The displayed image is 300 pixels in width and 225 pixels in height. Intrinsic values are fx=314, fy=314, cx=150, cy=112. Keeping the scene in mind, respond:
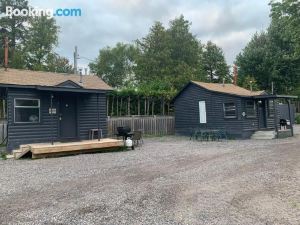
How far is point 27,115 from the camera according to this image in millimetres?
13398

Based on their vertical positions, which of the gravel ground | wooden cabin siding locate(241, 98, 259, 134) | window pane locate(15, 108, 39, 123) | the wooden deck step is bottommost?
the gravel ground

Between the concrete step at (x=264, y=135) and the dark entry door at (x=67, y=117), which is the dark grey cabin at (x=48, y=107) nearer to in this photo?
the dark entry door at (x=67, y=117)

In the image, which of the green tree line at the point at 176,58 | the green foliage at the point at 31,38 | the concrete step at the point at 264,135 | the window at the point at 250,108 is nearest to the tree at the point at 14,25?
the green foliage at the point at 31,38

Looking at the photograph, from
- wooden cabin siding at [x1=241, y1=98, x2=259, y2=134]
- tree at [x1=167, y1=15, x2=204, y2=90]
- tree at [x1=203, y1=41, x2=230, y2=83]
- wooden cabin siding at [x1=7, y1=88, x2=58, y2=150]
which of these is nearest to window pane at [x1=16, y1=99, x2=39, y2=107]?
wooden cabin siding at [x1=7, y1=88, x2=58, y2=150]

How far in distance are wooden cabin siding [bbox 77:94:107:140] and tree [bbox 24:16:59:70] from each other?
1788 cm

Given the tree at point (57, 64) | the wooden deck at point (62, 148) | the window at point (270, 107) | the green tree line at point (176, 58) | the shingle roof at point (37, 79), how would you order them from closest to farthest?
the wooden deck at point (62, 148)
the shingle roof at point (37, 79)
the window at point (270, 107)
the tree at point (57, 64)
the green tree line at point (176, 58)

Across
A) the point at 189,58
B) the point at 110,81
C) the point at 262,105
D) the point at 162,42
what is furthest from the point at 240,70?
the point at 110,81

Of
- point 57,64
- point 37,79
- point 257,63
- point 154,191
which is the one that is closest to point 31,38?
point 57,64

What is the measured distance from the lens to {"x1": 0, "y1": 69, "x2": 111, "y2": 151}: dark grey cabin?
1295 cm

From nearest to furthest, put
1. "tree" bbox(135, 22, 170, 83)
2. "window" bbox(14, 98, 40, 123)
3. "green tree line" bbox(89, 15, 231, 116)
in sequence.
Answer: "window" bbox(14, 98, 40, 123) → "green tree line" bbox(89, 15, 231, 116) → "tree" bbox(135, 22, 170, 83)

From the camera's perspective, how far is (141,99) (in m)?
21.5

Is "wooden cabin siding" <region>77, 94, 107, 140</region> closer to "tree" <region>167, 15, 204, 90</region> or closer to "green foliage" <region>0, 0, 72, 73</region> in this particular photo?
"green foliage" <region>0, 0, 72, 73</region>

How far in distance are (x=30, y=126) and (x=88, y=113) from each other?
2.99 metres

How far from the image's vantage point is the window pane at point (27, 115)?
43.0 feet
